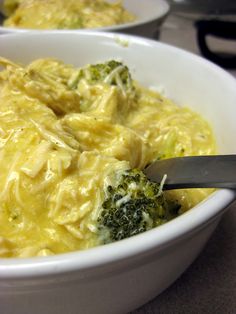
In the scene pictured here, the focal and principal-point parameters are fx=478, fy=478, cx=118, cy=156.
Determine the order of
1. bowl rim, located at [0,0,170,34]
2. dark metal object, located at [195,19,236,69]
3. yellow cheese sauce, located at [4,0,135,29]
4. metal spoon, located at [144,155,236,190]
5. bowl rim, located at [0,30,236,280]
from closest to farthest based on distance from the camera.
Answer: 1. bowl rim, located at [0,30,236,280]
2. metal spoon, located at [144,155,236,190]
3. bowl rim, located at [0,0,170,34]
4. yellow cheese sauce, located at [4,0,135,29]
5. dark metal object, located at [195,19,236,69]

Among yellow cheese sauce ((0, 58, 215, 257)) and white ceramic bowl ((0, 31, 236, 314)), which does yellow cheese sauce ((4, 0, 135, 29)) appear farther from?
white ceramic bowl ((0, 31, 236, 314))

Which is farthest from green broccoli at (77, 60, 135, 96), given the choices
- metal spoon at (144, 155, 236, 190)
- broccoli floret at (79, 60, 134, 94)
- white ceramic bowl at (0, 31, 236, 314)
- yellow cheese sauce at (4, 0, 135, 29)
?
yellow cheese sauce at (4, 0, 135, 29)

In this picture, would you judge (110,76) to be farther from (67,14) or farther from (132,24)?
(67,14)

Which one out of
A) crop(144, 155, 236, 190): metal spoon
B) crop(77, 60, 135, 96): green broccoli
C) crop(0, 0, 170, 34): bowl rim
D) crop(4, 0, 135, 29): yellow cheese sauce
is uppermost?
crop(144, 155, 236, 190): metal spoon

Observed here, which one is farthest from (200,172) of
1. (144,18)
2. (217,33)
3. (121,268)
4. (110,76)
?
(217,33)

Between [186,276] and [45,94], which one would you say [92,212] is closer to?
[186,276]

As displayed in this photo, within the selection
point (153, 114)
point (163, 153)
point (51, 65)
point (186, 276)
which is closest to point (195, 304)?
point (186, 276)

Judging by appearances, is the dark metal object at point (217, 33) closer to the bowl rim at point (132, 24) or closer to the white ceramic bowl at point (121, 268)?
the bowl rim at point (132, 24)

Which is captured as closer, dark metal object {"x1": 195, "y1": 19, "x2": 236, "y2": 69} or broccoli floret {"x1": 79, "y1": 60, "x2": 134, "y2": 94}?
broccoli floret {"x1": 79, "y1": 60, "x2": 134, "y2": 94}
